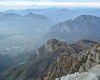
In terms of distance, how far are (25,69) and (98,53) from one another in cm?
12091

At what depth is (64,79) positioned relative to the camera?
122 feet

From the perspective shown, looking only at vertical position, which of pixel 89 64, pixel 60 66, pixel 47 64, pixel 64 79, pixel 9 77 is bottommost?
pixel 9 77

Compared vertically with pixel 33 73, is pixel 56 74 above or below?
above

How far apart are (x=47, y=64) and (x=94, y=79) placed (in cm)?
13871

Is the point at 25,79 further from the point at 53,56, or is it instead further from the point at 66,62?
the point at 66,62

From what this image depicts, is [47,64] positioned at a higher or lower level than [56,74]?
lower

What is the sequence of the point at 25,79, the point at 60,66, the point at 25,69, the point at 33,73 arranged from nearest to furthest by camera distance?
the point at 60,66 → the point at 25,79 → the point at 33,73 → the point at 25,69

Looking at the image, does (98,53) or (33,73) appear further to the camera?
(33,73)

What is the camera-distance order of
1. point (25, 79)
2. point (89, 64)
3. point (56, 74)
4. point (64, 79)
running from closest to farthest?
point (64, 79), point (89, 64), point (56, 74), point (25, 79)

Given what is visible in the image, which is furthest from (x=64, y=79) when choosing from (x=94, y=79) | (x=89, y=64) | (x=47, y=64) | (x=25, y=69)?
(x=25, y=69)

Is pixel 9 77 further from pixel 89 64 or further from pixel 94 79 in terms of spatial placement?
pixel 94 79

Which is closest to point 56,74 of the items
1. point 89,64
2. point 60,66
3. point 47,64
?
point 60,66

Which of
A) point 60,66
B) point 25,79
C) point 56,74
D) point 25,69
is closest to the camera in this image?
point 56,74

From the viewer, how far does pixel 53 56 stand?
609ft
